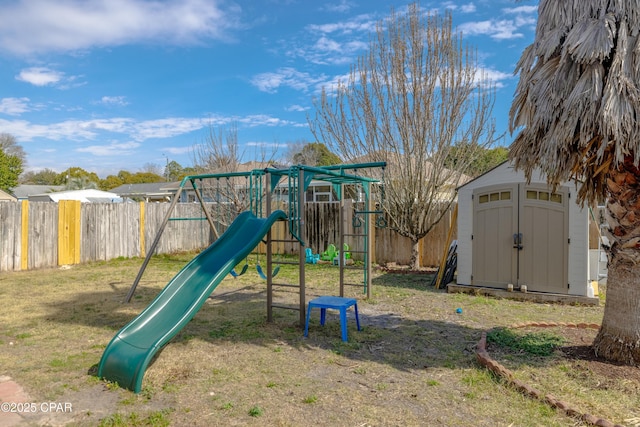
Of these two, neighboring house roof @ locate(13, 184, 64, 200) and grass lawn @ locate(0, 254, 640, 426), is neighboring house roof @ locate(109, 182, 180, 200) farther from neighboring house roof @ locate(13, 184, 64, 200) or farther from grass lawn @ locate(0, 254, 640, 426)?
grass lawn @ locate(0, 254, 640, 426)

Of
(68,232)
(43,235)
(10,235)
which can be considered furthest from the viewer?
(68,232)

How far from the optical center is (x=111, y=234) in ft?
42.1

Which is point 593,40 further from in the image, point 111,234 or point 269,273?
point 111,234

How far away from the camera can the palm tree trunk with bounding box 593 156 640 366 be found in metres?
Answer: 4.16

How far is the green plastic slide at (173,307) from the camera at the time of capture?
3.90 meters

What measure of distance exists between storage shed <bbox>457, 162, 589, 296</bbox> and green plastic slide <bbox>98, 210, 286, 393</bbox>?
4328 millimetres

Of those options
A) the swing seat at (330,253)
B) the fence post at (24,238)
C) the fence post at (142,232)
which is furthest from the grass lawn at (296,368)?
the fence post at (142,232)

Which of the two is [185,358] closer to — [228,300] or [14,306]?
[228,300]

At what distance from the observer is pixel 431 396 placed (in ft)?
12.0

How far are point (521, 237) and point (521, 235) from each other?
4cm

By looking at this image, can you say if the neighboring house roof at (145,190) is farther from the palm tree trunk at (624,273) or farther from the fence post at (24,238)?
the palm tree trunk at (624,273)

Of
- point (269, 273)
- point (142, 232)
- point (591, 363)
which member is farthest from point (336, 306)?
point (142, 232)

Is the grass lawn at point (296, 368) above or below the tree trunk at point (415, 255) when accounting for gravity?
below

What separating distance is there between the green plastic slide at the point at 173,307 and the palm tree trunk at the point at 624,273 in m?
3.97
